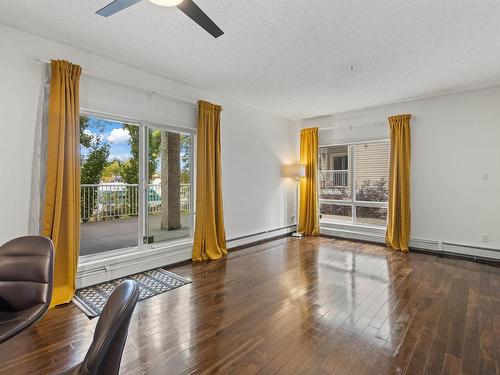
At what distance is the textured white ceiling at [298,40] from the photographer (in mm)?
2328

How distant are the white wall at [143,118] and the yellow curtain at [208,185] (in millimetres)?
237

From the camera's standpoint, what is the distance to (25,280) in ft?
5.84

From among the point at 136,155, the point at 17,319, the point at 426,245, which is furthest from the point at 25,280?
the point at 426,245

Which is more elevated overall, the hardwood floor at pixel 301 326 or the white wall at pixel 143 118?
the white wall at pixel 143 118

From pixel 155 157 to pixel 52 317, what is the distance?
225cm

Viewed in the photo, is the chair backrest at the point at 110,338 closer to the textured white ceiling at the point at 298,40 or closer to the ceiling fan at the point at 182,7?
the ceiling fan at the point at 182,7

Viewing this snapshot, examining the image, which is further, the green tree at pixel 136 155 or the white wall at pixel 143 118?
the green tree at pixel 136 155

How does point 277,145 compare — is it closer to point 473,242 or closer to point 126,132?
point 126,132

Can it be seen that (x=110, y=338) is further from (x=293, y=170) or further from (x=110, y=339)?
(x=293, y=170)

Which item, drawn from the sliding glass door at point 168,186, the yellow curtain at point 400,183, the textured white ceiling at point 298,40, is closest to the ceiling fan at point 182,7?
the textured white ceiling at point 298,40

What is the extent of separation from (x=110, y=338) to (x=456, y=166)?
528 cm

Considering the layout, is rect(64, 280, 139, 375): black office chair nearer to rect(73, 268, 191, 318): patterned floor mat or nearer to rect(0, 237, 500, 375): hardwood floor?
rect(0, 237, 500, 375): hardwood floor

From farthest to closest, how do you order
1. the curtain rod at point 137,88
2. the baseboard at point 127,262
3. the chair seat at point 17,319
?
the baseboard at point 127,262, the curtain rod at point 137,88, the chair seat at point 17,319

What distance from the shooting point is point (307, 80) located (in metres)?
3.93
